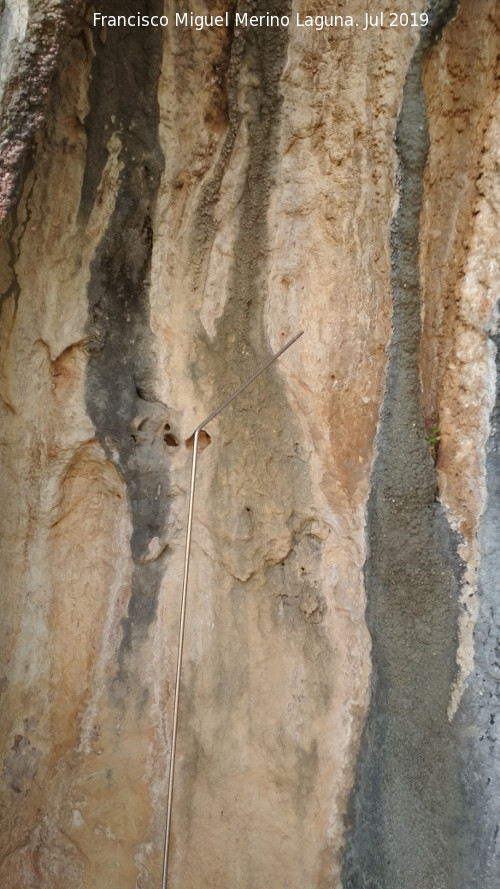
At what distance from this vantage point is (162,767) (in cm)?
286

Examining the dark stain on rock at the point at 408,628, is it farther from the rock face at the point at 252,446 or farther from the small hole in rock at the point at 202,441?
the small hole in rock at the point at 202,441

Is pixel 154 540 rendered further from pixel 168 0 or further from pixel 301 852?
pixel 168 0

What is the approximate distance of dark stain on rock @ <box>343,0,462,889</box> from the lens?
233 centimetres

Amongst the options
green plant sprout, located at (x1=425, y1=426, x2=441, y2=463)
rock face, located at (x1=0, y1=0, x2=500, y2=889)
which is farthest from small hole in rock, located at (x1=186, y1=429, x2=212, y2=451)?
green plant sprout, located at (x1=425, y1=426, x2=441, y2=463)

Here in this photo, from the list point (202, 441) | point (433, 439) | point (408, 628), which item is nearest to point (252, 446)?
point (202, 441)

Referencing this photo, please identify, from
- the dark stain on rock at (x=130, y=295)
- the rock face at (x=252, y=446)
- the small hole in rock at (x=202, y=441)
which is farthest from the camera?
the small hole in rock at (x=202, y=441)

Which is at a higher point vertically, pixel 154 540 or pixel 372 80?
pixel 372 80

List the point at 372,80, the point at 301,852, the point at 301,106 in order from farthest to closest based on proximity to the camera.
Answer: the point at 301,852 → the point at 301,106 → the point at 372,80

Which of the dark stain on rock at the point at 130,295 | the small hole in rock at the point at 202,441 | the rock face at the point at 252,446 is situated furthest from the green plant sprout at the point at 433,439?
the dark stain on rock at the point at 130,295

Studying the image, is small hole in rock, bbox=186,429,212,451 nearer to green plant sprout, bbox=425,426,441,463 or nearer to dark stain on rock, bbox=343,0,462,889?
dark stain on rock, bbox=343,0,462,889

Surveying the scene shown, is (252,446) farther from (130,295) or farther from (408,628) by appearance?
(408,628)

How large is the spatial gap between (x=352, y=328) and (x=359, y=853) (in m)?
1.78

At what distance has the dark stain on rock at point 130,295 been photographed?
241cm

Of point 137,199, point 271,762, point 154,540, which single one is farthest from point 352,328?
point 271,762
